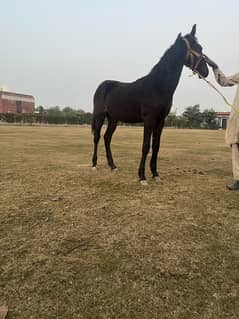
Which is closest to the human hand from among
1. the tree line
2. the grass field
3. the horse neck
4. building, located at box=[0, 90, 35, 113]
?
the horse neck

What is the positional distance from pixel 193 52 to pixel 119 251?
11.9ft

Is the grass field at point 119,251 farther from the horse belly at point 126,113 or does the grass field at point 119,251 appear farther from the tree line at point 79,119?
the tree line at point 79,119

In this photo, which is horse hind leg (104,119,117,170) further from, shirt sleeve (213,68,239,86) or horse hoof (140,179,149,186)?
shirt sleeve (213,68,239,86)

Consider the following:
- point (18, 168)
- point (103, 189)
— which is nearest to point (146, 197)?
point (103, 189)

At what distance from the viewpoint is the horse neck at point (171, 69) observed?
4.59m

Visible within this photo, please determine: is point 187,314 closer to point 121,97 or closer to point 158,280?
point 158,280

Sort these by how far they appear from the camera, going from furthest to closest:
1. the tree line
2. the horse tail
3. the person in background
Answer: the tree line
the horse tail
the person in background

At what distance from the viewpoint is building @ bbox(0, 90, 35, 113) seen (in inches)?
3310

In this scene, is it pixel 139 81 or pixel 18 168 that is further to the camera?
pixel 18 168

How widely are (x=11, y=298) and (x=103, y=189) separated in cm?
274

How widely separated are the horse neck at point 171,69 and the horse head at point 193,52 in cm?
9

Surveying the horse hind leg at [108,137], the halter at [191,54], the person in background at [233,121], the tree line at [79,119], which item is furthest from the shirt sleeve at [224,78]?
the tree line at [79,119]

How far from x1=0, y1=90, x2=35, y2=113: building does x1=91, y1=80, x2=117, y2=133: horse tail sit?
86.5 metres

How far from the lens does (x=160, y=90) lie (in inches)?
184
